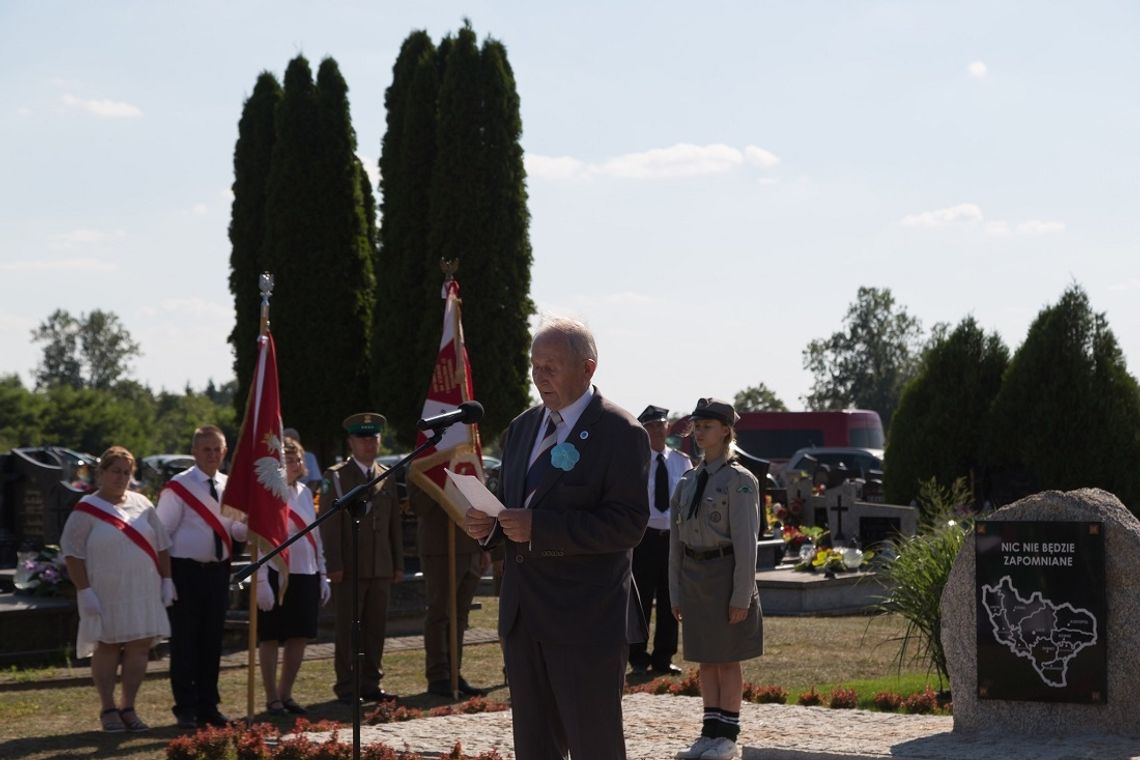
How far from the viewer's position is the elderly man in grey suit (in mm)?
5445

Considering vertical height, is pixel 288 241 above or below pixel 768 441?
above

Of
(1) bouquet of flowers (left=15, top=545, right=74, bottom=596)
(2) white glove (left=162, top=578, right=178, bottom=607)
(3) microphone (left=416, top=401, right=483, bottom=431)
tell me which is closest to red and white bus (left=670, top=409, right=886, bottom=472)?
(1) bouquet of flowers (left=15, top=545, right=74, bottom=596)

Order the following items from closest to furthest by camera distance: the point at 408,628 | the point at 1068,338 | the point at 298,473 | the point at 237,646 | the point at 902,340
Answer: the point at 298,473 → the point at 237,646 → the point at 408,628 → the point at 1068,338 → the point at 902,340

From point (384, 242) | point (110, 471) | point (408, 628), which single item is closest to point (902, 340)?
point (384, 242)

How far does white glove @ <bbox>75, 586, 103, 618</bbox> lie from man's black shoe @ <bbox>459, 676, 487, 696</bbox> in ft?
9.67

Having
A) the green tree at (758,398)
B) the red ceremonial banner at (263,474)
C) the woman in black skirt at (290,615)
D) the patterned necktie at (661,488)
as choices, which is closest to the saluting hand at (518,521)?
the red ceremonial banner at (263,474)

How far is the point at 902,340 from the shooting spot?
97.9m

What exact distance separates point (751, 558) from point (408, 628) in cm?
857

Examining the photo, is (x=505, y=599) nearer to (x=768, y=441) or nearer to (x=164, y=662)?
(x=164, y=662)

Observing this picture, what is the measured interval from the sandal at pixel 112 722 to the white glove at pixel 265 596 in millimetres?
1218

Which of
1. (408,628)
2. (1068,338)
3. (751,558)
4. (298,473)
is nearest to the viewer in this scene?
(751,558)

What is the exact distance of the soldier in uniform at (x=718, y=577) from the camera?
8.39 meters

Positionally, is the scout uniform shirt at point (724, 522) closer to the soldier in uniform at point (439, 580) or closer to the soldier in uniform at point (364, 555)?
the soldier in uniform at point (364, 555)

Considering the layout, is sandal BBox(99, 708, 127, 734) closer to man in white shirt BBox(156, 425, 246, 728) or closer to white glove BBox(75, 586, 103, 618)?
man in white shirt BBox(156, 425, 246, 728)
